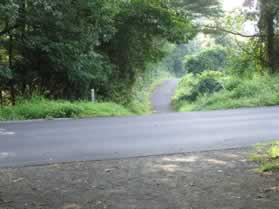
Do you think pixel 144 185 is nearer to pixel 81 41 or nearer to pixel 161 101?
pixel 81 41

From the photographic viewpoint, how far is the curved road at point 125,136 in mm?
8164

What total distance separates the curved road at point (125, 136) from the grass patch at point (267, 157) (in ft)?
2.07

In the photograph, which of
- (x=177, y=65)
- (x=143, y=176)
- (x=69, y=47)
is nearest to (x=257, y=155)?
(x=143, y=176)

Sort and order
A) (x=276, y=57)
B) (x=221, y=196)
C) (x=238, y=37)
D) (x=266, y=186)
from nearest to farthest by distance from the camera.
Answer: (x=221, y=196) → (x=266, y=186) → (x=276, y=57) → (x=238, y=37)

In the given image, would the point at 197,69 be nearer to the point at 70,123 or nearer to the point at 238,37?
the point at 238,37

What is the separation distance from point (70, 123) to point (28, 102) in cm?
401

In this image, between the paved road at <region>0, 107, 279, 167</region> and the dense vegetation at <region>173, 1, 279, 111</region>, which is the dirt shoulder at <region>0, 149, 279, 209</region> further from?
the dense vegetation at <region>173, 1, 279, 111</region>

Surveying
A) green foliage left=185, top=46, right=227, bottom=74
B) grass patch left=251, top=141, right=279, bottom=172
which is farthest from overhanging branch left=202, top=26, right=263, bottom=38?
green foliage left=185, top=46, right=227, bottom=74

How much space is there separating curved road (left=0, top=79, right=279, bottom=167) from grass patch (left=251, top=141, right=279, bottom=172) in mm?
632

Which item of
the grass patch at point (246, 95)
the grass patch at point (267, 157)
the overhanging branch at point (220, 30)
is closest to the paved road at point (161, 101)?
the grass patch at point (246, 95)

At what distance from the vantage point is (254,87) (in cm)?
2017

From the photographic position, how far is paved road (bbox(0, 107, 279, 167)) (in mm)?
8169

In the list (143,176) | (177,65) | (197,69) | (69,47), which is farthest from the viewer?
(177,65)

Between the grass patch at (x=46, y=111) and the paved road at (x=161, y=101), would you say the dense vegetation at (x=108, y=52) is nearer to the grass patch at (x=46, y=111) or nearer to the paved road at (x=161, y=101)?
the grass patch at (x=46, y=111)
